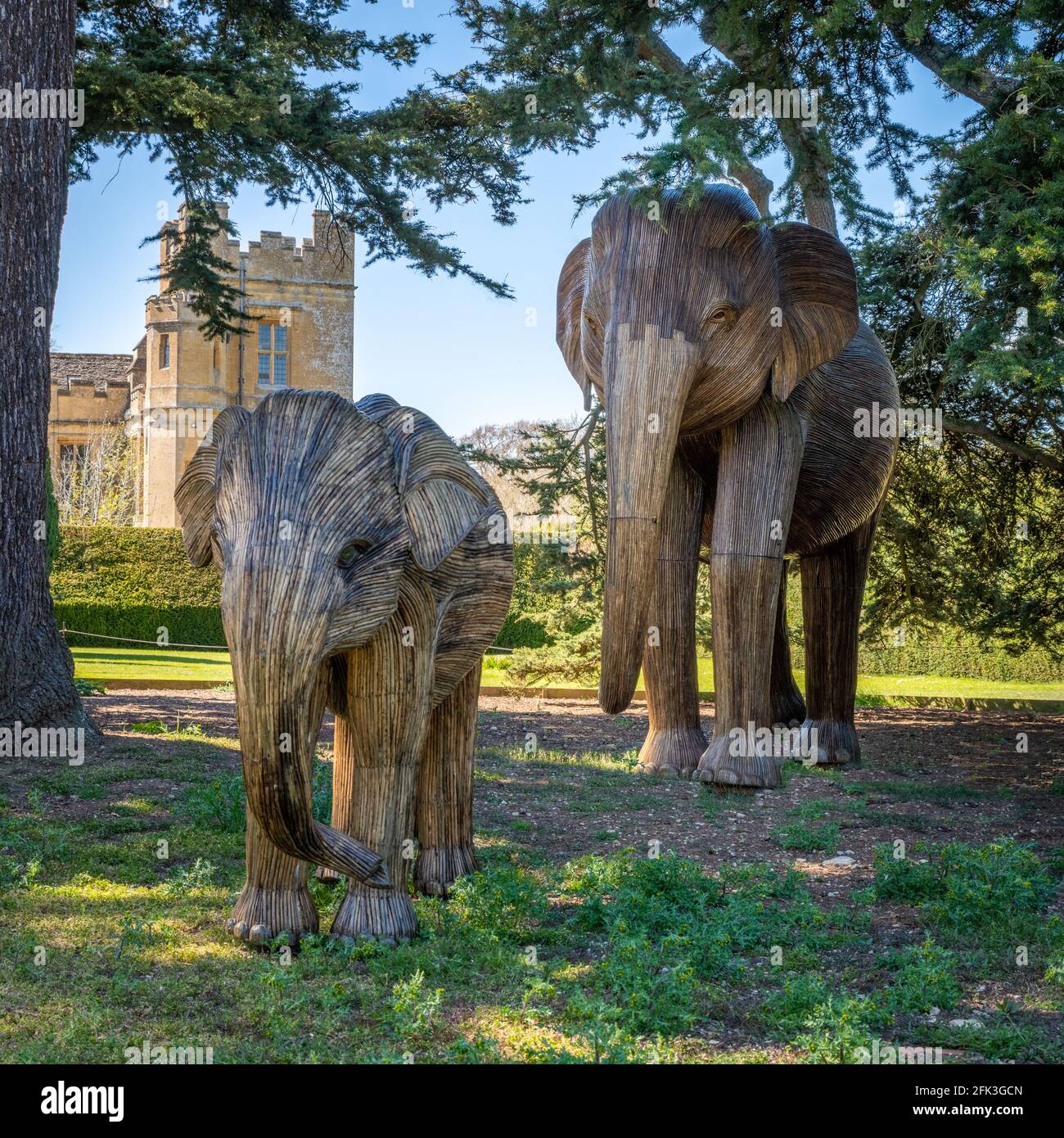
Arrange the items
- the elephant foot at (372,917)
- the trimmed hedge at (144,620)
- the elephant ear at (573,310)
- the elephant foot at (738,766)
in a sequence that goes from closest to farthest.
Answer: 1. the elephant foot at (372,917)
2. the elephant foot at (738,766)
3. the elephant ear at (573,310)
4. the trimmed hedge at (144,620)

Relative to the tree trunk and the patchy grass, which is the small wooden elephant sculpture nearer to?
the patchy grass

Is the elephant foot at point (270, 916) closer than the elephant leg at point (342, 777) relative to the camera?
Yes

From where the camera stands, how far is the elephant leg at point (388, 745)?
4.54 metres

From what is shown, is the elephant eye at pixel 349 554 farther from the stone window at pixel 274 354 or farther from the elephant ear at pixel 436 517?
the stone window at pixel 274 354

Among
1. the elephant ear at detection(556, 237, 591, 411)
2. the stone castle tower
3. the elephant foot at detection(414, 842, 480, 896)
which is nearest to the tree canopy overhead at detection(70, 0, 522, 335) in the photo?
the elephant ear at detection(556, 237, 591, 411)

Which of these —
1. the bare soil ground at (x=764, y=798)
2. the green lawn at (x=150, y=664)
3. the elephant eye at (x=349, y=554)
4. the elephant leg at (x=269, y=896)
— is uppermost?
the elephant eye at (x=349, y=554)

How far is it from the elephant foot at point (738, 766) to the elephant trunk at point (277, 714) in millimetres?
2938

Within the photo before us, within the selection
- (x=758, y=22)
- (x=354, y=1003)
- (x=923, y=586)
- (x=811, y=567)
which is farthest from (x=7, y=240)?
(x=923, y=586)

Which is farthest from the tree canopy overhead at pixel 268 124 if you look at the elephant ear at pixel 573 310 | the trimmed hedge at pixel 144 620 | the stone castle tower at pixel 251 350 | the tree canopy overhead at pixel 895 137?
the stone castle tower at pixel 251 350

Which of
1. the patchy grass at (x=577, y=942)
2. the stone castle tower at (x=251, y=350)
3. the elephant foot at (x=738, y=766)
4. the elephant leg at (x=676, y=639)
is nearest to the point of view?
the patchy grass at (x=577, y=942)

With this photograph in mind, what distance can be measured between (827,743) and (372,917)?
16.9 ft

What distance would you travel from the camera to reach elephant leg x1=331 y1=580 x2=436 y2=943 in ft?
14.9

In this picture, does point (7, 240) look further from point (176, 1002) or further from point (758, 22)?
point (176, 1002)

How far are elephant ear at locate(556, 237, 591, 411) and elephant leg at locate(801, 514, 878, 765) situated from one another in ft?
8.53
